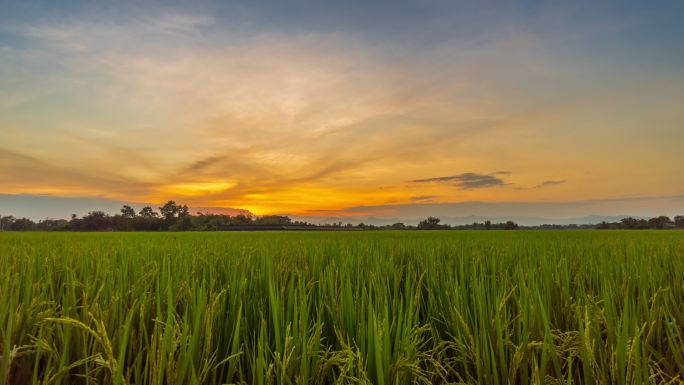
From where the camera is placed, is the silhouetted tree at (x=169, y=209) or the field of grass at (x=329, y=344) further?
the silhouetted tree at (x=169, y=209)

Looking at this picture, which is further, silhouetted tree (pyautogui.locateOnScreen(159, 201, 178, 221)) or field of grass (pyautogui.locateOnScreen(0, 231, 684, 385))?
silhouetted tree (pyautogui.locateOnScreen(159, 201, 178, 221))

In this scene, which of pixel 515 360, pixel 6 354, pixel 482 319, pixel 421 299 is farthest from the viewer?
pixel 421 299

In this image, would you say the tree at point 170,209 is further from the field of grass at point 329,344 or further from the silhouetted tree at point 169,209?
the field of grass at point 329,344

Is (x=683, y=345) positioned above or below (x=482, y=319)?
below

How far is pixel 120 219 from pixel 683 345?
264ft

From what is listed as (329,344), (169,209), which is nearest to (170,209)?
(169,209)

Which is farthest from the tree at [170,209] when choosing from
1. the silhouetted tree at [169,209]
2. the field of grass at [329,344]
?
the field of grass at [329,344]

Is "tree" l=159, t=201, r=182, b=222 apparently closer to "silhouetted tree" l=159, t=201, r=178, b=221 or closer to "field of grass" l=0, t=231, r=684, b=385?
"silhouetted tree" l=159, t=201, r=178, b=221

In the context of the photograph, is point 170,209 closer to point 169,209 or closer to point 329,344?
point 169,209

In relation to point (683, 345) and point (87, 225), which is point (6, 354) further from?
point (87, 225)

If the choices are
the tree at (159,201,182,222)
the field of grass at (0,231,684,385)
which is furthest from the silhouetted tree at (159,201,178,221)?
the field of grass at (0,231,684,385)

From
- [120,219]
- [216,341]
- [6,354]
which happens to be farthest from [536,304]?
[120,219]

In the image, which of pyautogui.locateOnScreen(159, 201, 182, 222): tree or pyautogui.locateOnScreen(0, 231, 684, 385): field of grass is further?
pyautogui.locateOnScreen(159, 201, 182, 222): tree

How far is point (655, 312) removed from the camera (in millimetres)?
1889
